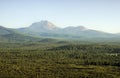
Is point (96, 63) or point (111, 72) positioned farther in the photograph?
point (96, 63)

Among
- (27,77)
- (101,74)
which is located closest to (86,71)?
(101,74)

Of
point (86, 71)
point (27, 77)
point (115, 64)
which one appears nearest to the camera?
point (27, 77)

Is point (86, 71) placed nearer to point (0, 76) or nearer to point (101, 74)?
point (101, 74)

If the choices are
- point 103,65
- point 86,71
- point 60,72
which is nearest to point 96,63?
point 103,65

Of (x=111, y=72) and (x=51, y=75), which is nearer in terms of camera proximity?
(x=51, y=75)

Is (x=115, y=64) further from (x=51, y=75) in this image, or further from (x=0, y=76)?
(x=0, y=76)

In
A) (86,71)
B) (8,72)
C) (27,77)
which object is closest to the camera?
(27,77)

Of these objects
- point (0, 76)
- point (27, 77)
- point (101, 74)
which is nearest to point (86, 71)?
point (101, 74)

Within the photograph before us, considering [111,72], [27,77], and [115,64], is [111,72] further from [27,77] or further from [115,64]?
[27,77]

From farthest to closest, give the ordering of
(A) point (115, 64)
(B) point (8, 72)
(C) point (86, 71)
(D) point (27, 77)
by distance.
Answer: (A) point (115, 64) < (C) point (86, 71) < (B) point (8, 72) < (D) point (27, 77)
